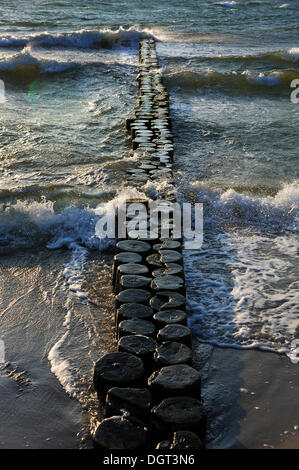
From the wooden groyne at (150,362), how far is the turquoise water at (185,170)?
0.82ft

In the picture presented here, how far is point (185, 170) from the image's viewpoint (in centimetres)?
603

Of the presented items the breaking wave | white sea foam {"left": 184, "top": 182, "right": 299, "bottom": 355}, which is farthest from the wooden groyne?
the breaking wave

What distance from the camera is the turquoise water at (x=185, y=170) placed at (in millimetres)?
3561

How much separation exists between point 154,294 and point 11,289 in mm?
1003

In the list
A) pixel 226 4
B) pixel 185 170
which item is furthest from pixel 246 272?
pixel 226 4

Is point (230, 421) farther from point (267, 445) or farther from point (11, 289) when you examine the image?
point (11, 289)

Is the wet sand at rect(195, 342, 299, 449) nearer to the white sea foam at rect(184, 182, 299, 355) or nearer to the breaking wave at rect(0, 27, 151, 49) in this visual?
the white sea foam at rect(184, 182, 299, 355)

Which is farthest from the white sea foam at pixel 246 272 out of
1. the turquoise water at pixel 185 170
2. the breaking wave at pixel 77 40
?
the breaking wave at pixel 77 40

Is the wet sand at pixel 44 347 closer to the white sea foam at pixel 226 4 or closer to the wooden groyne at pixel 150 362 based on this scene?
the wooden groyne at pixel 150 362

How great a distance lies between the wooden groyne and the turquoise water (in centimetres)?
25

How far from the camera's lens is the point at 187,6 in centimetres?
2092
